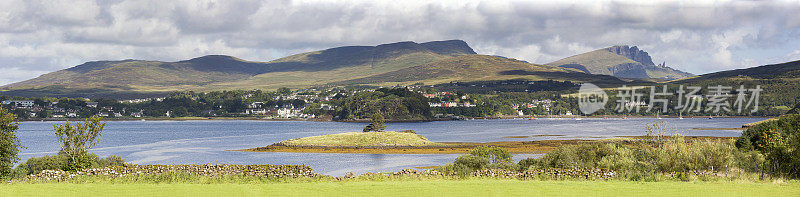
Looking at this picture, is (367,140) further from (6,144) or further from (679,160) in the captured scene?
(679,160)

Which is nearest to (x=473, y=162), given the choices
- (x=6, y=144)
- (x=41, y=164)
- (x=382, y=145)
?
(x=6, y=144)

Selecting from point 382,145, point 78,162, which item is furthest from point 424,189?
point 382,145

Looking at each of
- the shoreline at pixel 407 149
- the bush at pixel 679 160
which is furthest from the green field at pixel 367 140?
the bush at pixel 679 160

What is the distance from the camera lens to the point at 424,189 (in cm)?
2638

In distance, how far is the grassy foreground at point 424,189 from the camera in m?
25.4

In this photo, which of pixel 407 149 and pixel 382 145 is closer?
pixel 407 149

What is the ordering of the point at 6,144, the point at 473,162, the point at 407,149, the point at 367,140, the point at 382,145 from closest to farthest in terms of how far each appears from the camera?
the point at 6,144 < the point at 473,162 < the point at 407,149 < the point at 382,145 < the point at 367,140

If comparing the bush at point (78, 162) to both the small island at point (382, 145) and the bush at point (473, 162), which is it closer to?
the bush at point (473, 162)

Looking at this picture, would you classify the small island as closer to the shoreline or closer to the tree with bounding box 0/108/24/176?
the shoreline

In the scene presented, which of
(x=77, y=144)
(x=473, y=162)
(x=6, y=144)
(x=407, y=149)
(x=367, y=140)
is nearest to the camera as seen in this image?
(x=6, y=144)

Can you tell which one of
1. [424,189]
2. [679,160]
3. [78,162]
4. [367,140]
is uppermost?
[679,160]

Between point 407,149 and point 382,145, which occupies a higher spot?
point 382,145

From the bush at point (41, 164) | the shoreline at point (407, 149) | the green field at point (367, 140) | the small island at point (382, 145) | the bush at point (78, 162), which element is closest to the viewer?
the bush at point (78, 162)

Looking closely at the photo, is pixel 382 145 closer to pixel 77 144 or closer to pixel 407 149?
pixel 407 149
